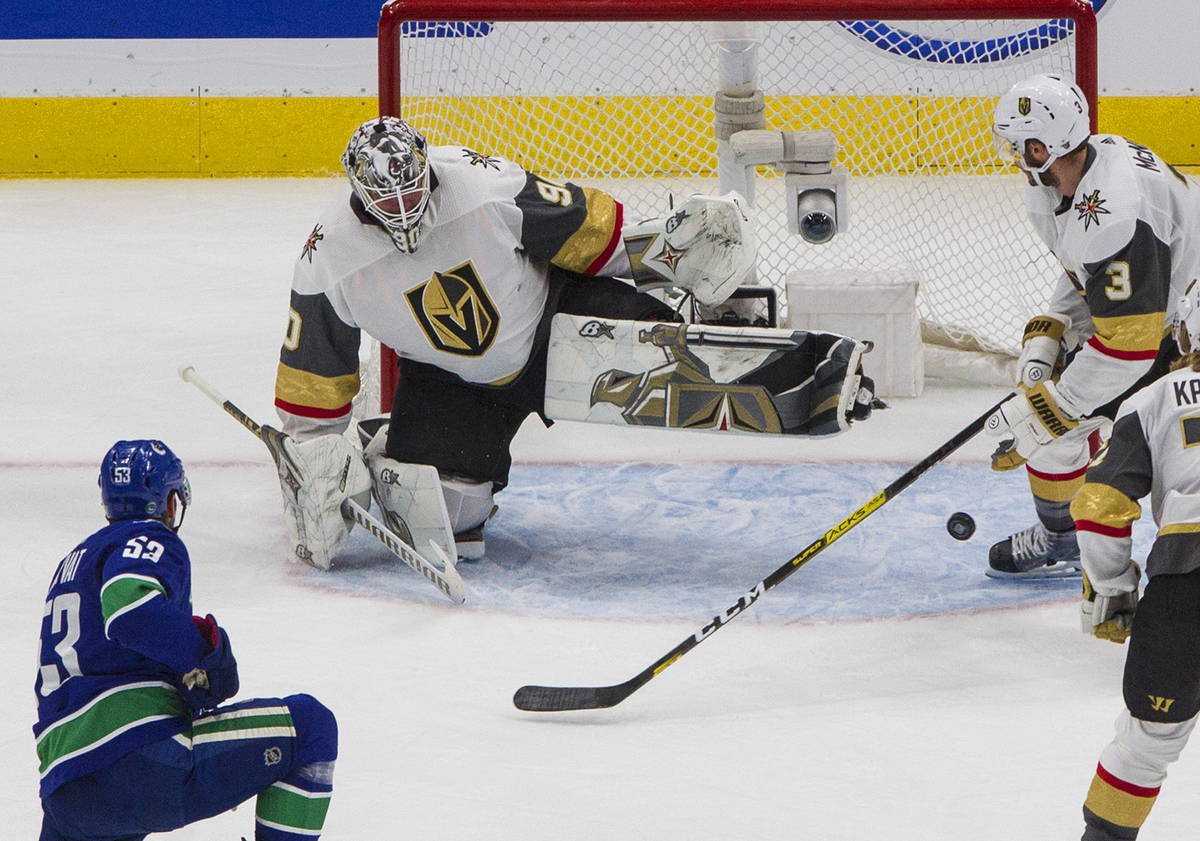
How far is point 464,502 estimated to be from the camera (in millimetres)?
3863

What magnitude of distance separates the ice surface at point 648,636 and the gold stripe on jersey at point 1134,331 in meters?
0.55

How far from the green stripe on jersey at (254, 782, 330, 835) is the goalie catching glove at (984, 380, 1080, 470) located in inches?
65.5

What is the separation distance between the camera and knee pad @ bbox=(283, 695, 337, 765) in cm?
221

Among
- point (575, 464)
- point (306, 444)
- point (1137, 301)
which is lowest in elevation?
point (575, 464)

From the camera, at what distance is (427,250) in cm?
368

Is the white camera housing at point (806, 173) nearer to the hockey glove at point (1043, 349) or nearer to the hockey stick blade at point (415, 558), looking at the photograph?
the hockey glove at point (1043, 349)

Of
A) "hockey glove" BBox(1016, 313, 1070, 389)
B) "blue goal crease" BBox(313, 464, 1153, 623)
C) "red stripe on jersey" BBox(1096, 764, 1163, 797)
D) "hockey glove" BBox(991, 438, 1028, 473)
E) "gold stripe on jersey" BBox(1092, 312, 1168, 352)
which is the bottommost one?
"blue goal crease" BBox(313, 464, 1153, 623)

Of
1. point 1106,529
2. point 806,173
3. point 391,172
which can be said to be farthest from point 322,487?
point 1106,529

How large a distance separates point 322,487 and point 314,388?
21 centimetres

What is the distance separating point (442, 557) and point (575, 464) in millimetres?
997

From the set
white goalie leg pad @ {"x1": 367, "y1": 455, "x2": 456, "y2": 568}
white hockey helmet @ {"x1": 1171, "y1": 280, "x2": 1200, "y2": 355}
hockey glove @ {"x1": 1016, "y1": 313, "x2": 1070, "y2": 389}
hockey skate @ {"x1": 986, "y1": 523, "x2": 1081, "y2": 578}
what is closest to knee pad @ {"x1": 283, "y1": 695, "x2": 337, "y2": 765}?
white hockey helmet @ {"x1": 1171, "y1": 280, "x2": 1200, "y2": 355}

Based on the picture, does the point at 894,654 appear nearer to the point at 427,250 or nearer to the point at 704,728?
the point at 704,728

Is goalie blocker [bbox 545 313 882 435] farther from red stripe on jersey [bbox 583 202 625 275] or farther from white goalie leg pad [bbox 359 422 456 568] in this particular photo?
white goalie leg pad [bbox 359 422 456 568]

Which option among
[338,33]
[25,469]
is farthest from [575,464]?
[338,33]
